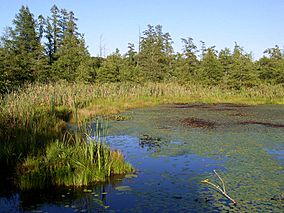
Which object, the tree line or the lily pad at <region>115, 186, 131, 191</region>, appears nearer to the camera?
the lily pad at <region>115, 186, 131, 191</region>

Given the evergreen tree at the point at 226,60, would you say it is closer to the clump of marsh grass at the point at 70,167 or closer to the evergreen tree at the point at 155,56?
the evergreen tree at the point at 155,56

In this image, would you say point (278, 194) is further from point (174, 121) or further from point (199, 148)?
point (174, 121)

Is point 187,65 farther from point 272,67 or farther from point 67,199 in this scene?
point 67,199

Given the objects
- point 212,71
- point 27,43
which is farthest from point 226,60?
point 27,43

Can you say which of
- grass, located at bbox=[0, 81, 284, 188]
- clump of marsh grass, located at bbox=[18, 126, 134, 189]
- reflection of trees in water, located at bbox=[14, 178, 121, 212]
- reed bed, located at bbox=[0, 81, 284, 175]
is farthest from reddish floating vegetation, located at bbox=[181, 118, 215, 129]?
reflection of trees in water, located at bbox=[14, 178, 121, 212]

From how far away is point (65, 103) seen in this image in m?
15.5

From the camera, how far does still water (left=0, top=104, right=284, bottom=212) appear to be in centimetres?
477

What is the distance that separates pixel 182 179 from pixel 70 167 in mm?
2111

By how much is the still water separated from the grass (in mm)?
763

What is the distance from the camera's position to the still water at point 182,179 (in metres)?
4.77

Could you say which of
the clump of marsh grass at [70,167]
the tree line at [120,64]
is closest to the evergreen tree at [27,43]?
the tree line at [120,64]

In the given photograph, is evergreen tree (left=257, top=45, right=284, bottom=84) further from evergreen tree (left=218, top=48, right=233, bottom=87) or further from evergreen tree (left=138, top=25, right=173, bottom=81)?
evergreen tree (left=138, top=25, right=173, bottom=81)

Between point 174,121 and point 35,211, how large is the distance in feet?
32.2

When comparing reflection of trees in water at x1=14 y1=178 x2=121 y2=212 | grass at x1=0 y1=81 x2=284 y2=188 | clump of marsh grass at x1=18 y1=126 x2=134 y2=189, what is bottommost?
reflection of trees in water at x1=14 y1=178 x2=121 y2=212
